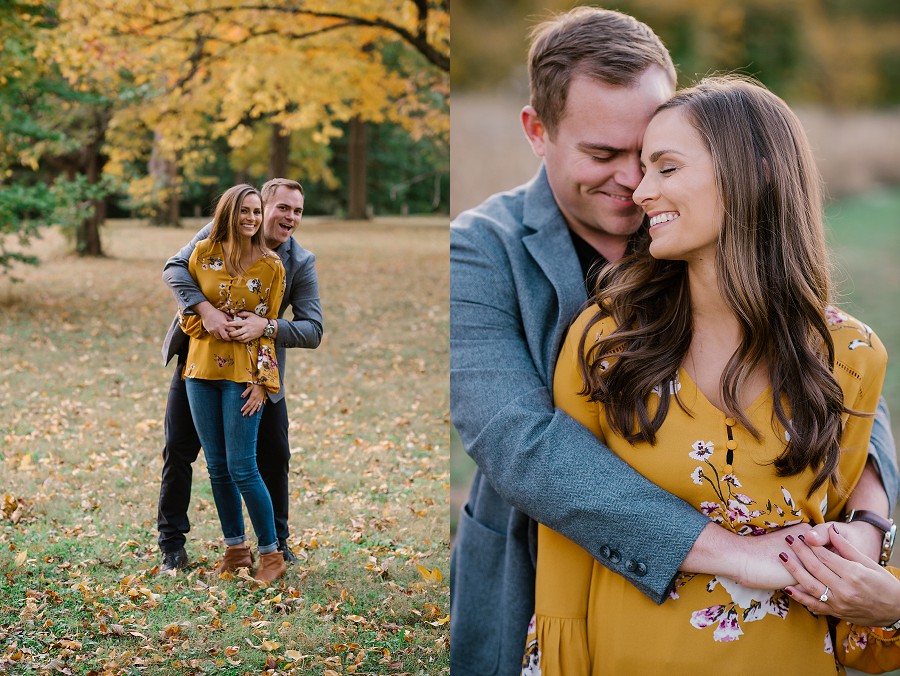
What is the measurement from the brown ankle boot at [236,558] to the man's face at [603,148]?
1.32m

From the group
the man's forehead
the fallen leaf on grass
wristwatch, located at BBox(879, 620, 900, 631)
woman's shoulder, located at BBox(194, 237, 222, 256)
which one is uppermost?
the man's forehead

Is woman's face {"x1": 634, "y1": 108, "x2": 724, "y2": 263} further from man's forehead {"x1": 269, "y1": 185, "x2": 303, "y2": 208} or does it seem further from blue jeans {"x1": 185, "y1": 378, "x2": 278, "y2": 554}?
blue jeans {"x1": 185, "y1": 378, "x2": 278, "y2": 554}

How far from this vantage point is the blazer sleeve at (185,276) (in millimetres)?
2396

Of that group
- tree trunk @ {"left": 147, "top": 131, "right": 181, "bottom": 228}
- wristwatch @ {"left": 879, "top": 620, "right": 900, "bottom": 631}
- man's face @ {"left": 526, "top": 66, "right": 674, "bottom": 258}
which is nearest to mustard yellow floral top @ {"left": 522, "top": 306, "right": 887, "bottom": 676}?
wristwatch @ {"left": 879, "top": 620, "right": 900, "bottom": 631}

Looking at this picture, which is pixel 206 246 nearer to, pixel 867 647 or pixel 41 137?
pixel 41 137

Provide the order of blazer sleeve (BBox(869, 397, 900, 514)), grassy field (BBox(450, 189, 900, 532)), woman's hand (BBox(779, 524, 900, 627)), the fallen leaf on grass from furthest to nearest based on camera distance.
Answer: grassy field (BBox(450, 189, 900, 532))
the fallen leaf on grass
blazer sleeve (BBox(869, 397, 900, 514))
woman's hand (BBox(779, 524, 900, 627))

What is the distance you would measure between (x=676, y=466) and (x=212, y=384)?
1293mm

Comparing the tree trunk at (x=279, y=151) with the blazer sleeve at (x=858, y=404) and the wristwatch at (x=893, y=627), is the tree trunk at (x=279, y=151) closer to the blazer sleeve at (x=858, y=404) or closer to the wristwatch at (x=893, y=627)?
the blazer sleeve at (x=858, y=404)

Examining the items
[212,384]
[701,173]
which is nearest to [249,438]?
[212,384]

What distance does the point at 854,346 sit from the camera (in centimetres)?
184

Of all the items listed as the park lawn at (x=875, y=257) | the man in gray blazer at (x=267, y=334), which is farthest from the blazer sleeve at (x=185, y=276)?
the park lawn at (x=875, y=257)

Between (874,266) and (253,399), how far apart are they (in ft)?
16.9

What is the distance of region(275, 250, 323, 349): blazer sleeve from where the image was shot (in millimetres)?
2555

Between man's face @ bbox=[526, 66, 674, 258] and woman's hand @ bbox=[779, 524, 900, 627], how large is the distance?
835 mm
